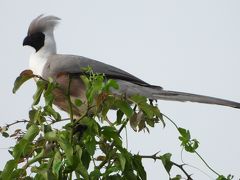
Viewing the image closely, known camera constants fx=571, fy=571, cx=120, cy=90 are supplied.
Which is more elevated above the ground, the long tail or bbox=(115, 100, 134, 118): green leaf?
bbox=(115, 100, 134, 118): green leaf

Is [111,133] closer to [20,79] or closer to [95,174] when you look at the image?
[95,174]

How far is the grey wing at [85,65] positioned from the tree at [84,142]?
1910 mm

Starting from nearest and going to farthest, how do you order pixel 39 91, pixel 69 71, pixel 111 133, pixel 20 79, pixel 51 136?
pixel 51 136, pixel 111 133, pixel 39 91, pixel 20 79, pixel 69 71

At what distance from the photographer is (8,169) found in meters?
2.84

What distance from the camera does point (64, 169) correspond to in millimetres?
2764

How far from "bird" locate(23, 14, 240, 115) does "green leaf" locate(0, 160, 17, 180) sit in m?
0.83

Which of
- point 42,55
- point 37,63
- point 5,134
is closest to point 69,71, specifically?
point 37,63

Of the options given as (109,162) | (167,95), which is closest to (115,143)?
(109,162)

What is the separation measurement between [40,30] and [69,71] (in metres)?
1.45

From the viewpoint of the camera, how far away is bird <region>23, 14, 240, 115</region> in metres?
4.21

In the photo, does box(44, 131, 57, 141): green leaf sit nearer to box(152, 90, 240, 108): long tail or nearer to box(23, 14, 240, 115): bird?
box(23, 14, 240, 115): bird

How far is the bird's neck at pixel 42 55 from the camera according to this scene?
575 cm

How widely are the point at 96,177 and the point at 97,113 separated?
0.37 metres

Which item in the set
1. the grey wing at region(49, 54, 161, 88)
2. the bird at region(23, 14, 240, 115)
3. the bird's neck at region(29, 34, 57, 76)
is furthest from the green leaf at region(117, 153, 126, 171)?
the bird's neck at region(29, 34, 57, 76)
